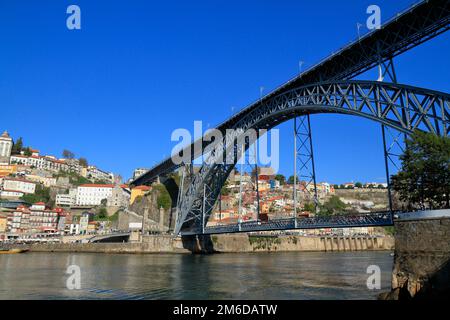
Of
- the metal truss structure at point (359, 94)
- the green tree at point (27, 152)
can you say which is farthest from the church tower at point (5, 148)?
the metal truss structure at point (359, 94)

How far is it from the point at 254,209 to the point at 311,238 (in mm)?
18273

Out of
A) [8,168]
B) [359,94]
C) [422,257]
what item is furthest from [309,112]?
[8,168]

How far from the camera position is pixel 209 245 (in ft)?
175

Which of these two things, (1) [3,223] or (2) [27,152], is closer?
(1) [3,223]

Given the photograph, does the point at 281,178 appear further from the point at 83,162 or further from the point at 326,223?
the point at 326,223

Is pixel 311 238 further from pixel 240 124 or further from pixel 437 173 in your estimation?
pixel 437 173

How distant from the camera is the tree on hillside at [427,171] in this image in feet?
56.7

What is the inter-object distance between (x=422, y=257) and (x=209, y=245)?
4146 cm

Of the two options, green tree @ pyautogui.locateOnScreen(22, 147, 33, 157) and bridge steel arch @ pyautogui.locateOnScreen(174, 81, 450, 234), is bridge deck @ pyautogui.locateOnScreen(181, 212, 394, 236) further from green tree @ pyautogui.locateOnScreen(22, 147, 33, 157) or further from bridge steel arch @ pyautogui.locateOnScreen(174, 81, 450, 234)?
green tree @ pyautogui.locateOnScreen(22, 147, 33, 157)

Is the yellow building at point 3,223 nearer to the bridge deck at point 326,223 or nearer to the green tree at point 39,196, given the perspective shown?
the green tree at point 39,196

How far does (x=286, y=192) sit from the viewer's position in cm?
11225

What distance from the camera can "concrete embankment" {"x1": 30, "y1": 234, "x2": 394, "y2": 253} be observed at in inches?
2005

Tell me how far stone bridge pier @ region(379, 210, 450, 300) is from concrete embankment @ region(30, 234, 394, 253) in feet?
126

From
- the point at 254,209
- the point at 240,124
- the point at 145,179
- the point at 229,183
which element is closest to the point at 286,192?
the point at 229,183
